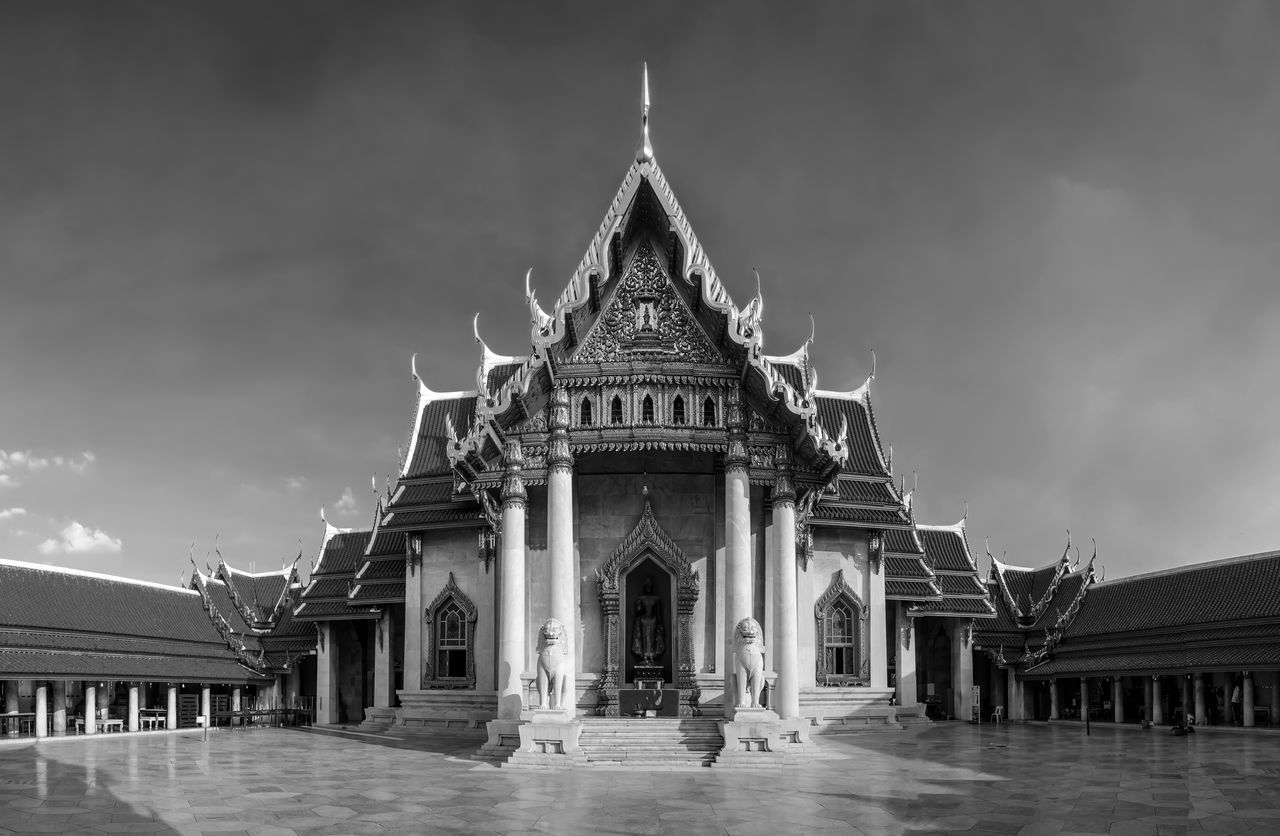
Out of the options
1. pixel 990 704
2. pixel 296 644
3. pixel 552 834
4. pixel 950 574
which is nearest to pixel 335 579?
pixel 296 644

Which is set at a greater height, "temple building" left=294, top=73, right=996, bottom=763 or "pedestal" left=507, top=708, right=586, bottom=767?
"temple building" left=294, top=73, right=996, bottom=763

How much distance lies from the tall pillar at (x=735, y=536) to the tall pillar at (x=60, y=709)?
20750mm

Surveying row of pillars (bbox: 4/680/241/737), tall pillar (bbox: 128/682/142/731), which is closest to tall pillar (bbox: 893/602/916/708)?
row of pillars (bbox: 4/680/241/737)

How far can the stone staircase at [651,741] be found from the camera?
67.4 feet

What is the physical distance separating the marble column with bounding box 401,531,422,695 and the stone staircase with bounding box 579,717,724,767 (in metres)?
10.1

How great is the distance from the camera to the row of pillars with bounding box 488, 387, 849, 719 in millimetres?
22094

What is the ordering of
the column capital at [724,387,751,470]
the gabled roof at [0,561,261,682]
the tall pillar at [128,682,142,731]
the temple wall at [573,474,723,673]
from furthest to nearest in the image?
the tall pillar at [128,682,142,731], the gabled roof at [0,561,261,682], the temple wall at [573,474,723,673], the column capital at [724,387,751,470]

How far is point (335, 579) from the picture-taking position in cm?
3828

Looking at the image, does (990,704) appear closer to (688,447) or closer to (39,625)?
(688,447)

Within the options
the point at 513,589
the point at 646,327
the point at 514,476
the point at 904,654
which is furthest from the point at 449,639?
the point at 904,654

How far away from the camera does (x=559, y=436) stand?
22719mm

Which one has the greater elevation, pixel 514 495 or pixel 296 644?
pixel 514 495

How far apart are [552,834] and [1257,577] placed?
93.1 feet

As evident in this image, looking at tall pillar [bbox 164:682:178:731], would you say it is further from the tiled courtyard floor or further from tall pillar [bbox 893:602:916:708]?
tall pillar [bbox 893:602:916:708]
